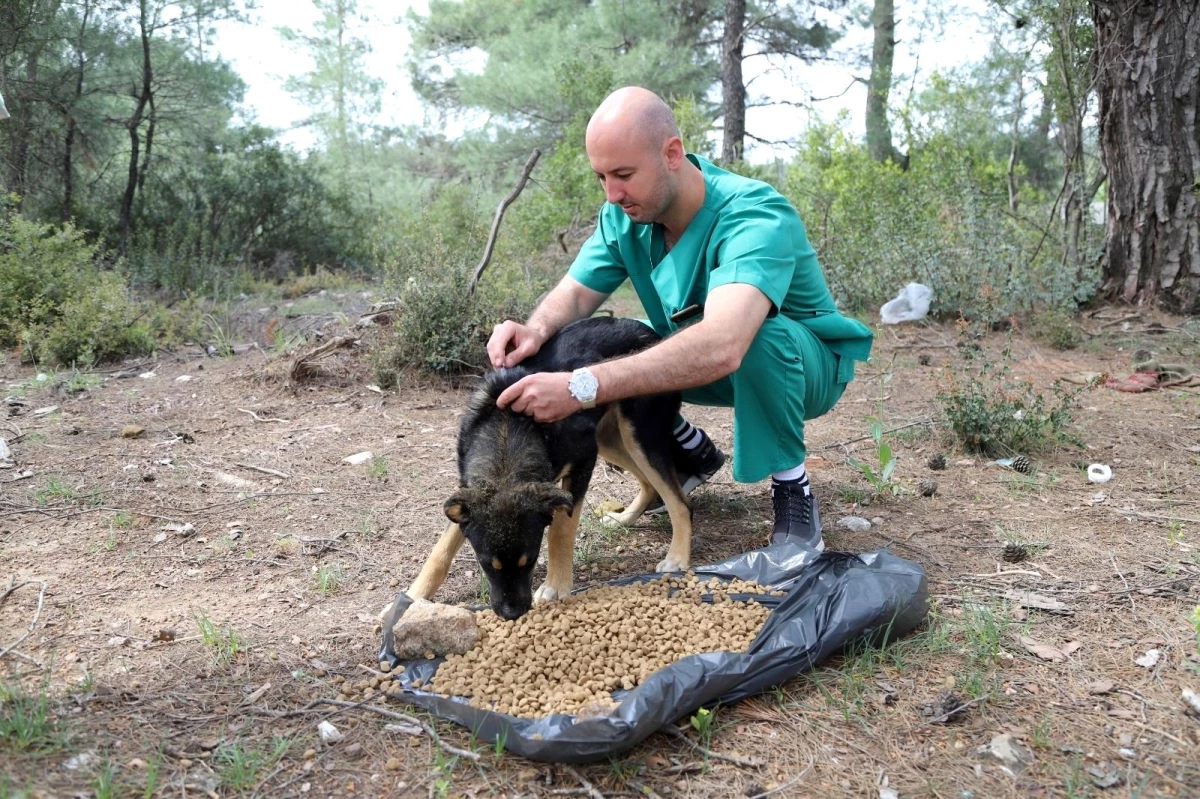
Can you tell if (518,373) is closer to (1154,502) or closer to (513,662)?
(513,662)

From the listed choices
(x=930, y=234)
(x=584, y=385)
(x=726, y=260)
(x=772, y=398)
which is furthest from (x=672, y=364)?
(x=930, y=234)

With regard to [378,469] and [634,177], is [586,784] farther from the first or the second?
[378,469]

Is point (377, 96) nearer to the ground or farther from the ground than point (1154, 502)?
farther from the ground

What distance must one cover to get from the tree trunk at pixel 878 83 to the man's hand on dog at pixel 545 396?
16573 mm

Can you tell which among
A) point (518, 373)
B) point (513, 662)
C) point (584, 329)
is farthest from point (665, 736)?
point (584, 329)

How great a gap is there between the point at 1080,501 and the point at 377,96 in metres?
28.7

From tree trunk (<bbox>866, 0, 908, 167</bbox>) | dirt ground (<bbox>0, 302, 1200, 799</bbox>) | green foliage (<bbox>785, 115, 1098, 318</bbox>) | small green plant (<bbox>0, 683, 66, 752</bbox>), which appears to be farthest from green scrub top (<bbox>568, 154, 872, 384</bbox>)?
tree trunk (<bbox>866, 0, 908, 167</bbox>)

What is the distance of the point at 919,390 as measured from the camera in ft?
21.8

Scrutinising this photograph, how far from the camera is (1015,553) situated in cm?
363

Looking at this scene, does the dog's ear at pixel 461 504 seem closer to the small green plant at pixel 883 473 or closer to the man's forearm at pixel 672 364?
the man's forearm at pixel 672 364

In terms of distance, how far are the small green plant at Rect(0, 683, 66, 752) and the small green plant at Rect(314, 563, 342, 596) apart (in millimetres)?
1201

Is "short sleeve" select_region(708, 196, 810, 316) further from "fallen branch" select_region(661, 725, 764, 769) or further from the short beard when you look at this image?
"fallen branch" select_region(661, 725, 764, 769)

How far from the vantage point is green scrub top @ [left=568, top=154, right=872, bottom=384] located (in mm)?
3357

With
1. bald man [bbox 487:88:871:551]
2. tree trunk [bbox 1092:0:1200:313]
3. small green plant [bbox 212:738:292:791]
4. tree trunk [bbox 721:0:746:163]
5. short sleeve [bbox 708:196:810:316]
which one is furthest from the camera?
tree trunk [bbox 721:0:746:163]
